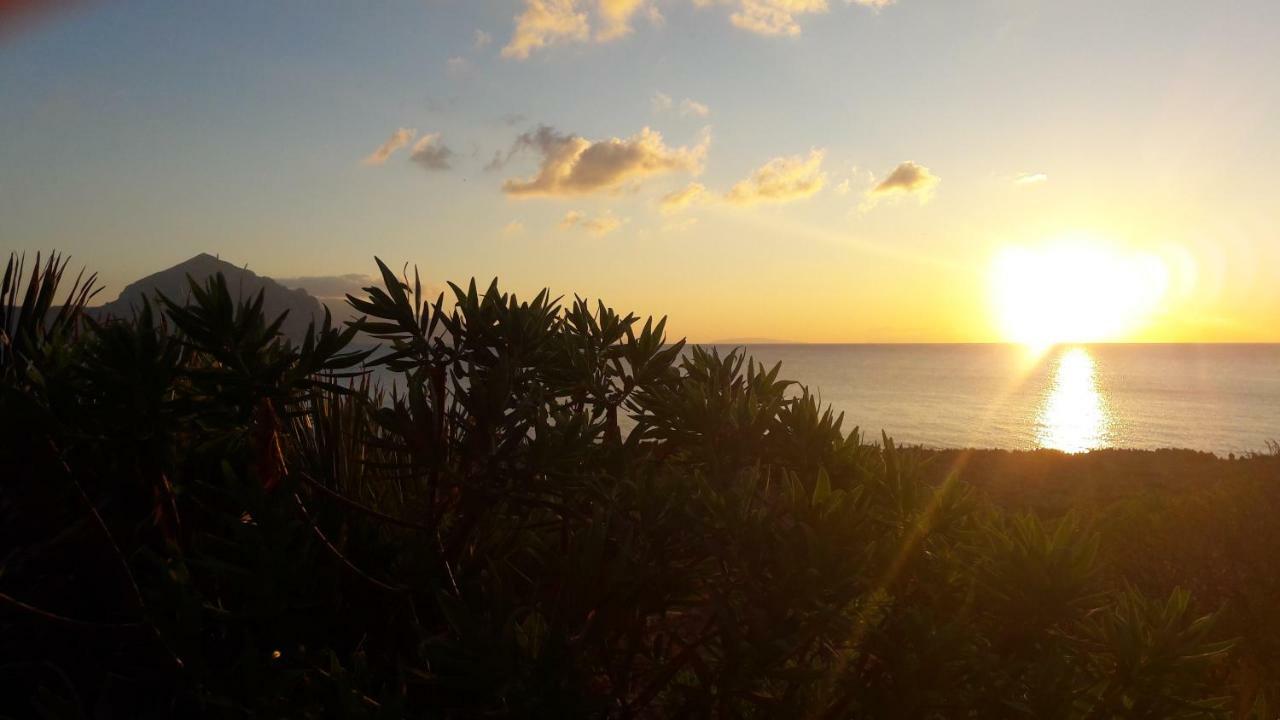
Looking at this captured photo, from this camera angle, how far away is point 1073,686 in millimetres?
1707

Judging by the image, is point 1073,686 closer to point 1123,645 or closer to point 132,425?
point 1123,645

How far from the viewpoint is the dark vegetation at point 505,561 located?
1.63m

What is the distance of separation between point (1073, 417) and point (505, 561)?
264ft

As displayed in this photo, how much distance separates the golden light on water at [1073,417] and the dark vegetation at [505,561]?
31937mm

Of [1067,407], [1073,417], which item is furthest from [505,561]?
[1067,407]

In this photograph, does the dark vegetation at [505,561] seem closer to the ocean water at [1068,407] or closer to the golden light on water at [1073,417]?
the golden light on water at [1073,417]

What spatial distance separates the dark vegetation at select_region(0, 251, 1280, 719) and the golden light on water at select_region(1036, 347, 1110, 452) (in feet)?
105

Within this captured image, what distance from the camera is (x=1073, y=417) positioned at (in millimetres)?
68875

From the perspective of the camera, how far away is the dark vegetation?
5.35 ft

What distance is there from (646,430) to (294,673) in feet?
4.87

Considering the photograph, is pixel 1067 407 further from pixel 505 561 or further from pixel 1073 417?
pixel 505 561

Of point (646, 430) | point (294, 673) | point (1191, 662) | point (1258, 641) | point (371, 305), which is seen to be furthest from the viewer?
point (1258, 641)

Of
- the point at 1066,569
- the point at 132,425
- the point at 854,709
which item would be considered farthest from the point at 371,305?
the point at 1066,569

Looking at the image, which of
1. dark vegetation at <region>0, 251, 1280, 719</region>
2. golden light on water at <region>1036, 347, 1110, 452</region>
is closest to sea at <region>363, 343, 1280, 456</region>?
golden light on water at <region>1036, 347, 1110, 452</region>
